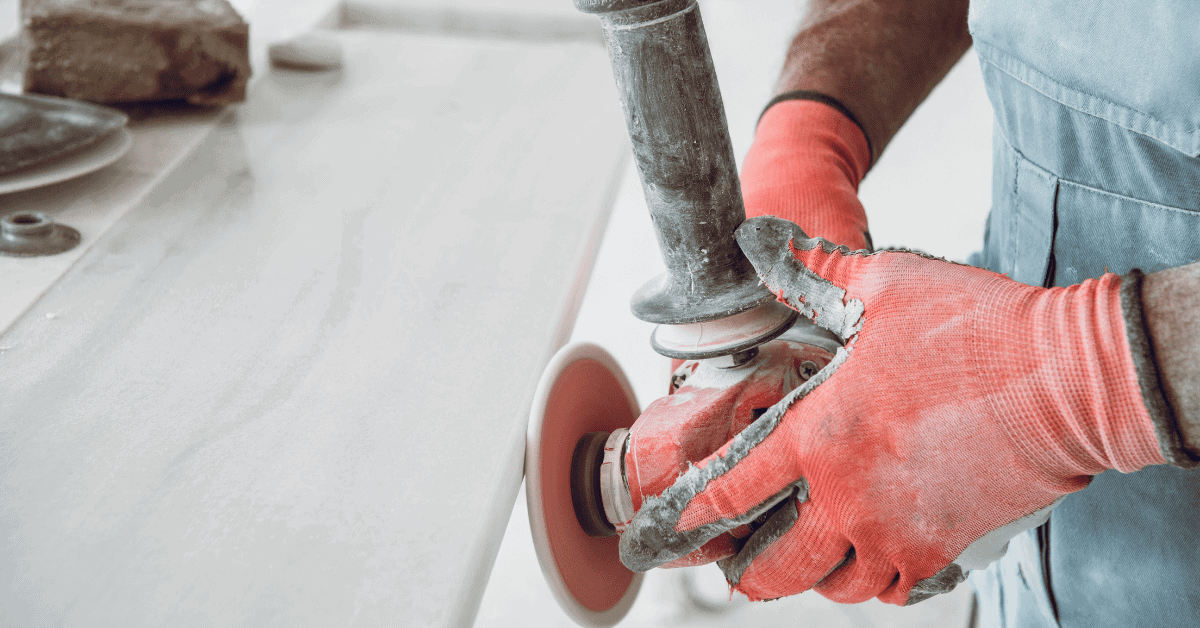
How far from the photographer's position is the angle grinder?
703mm

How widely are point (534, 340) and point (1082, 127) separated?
580mm

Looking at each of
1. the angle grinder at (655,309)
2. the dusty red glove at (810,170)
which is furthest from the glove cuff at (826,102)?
the angle grinder at (655,309)

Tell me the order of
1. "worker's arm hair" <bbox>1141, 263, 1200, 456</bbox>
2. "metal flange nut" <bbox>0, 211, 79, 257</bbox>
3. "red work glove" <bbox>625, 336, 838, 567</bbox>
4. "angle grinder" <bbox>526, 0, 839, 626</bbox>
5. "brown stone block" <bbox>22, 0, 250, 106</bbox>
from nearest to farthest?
1. "worker's arm hair" <bbox>1141, 263, 1200, 456</bbox>
2. "angle grinder" <bbox>526, 0, 839, 626</bbox>
3. "red work glove" <bbox>625, 336, 838, 567</bbox>
4. "metal flange nut" <bbox>0, 211, 79, 257</bbox>
5. "brown stone block" <bbox>22, 0, 250, 106</bbox>

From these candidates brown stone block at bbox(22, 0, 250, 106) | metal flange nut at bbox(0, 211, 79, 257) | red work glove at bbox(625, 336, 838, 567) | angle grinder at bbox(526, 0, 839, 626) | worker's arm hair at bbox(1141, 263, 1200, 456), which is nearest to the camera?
worker's arm hair at bbox(1141, 263, 1200, 456)

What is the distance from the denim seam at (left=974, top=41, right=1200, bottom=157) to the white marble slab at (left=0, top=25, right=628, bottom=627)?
52cm

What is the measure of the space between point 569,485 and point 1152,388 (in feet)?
1.69

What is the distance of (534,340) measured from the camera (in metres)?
0.94

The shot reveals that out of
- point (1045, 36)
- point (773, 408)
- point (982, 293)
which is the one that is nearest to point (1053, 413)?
point (982, 293)

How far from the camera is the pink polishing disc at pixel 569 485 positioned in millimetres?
799

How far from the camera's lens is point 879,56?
1.27m

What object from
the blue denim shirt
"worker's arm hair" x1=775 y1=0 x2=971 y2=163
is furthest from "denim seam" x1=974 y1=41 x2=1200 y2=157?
"worker's arm hair" x1=775 y1=0 x2=971 y2=163

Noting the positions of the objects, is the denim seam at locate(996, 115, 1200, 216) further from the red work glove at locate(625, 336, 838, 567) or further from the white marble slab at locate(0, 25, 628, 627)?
the white marble slab at locate(0, 25, 628, 627)

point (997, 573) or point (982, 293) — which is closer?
point (982, 293)

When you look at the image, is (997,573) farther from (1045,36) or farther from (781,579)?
(1045,36)
